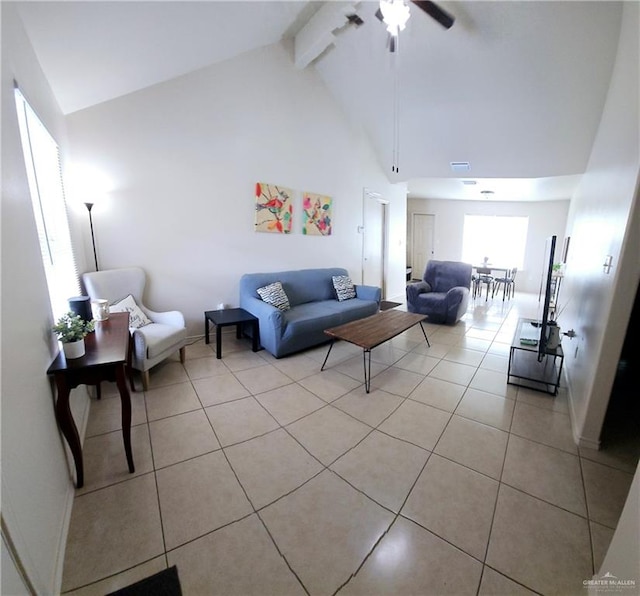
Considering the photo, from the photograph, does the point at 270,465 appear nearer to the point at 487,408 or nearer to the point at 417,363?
the point at 487,408

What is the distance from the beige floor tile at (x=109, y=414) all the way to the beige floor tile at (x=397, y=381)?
1.86 metres

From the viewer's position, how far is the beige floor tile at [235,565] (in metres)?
1.09

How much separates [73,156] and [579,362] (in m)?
4.74

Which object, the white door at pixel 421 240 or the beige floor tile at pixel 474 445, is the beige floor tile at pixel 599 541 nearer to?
the beige floor tile at pixel 474 445

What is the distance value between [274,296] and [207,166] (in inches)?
67.2

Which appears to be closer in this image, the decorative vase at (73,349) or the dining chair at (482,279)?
the decorative vase at (73,349)

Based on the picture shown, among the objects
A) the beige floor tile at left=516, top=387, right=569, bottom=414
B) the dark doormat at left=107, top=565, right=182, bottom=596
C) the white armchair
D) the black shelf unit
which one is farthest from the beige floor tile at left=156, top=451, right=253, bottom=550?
the black shelf unit

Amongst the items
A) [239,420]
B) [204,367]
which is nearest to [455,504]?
[239,420]

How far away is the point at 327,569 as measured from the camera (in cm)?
116

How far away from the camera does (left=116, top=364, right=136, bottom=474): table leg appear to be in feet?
5.00

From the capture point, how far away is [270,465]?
167cm

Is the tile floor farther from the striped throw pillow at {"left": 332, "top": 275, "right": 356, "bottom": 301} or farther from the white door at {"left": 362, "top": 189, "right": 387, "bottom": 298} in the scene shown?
the white door at {"left": 362, "top": 189, "right": 387, "bottom": 298}

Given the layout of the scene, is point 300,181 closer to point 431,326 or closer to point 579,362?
point 431,326

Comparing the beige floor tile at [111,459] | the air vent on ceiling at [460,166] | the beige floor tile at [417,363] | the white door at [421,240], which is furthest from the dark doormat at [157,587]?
the white door at [421,240]
